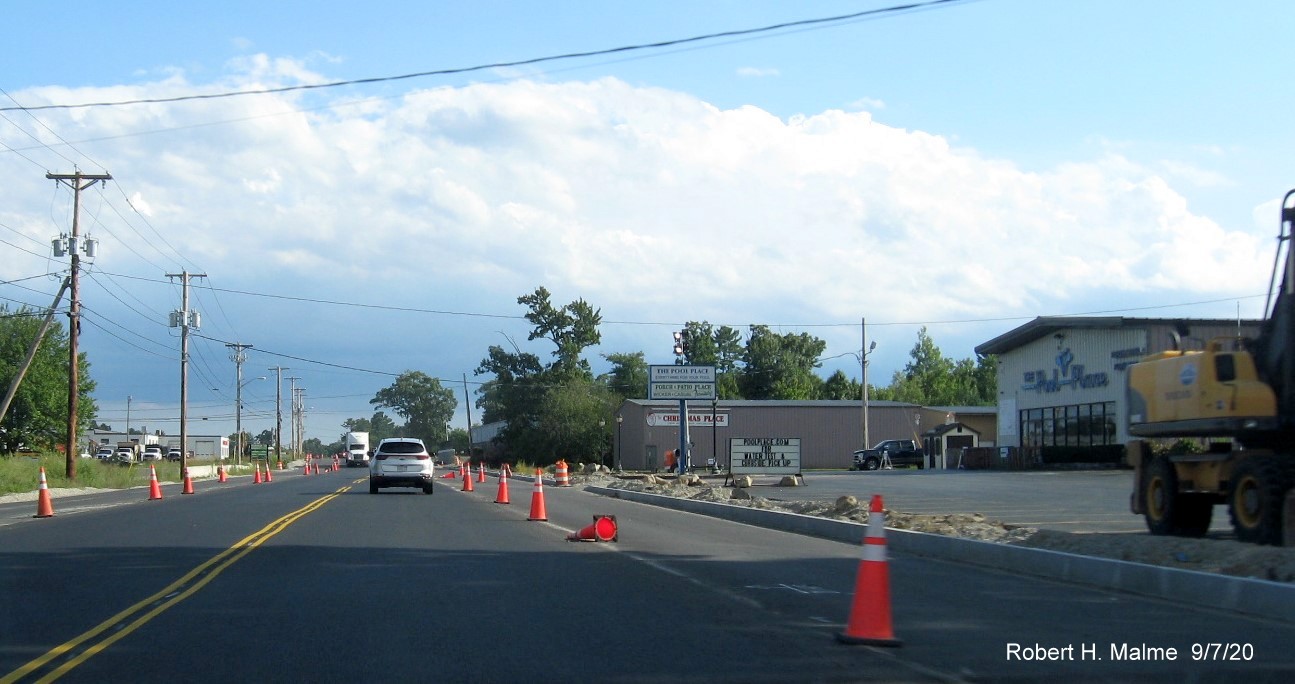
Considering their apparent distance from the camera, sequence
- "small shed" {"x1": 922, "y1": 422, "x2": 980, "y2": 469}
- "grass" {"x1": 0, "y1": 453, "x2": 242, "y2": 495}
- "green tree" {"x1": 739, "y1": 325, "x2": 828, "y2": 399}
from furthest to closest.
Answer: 1. "green tree" {"x1": 739, "y1": 325, "x2": 828, "y2": 399}
2. "small shed" {"x1": 922, "y1": 422, "x2": 980, "y2": 469}
3. "grass" {"x1": 0, "y1": 453, "x2": 242, "y2": 495}

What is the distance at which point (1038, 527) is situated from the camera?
19328mm

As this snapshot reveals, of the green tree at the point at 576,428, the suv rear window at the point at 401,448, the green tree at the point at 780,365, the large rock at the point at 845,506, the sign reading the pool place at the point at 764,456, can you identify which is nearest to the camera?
the large rock at the point at 845,506

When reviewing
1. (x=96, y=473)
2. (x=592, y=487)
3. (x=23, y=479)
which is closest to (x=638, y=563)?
(x=592, y=487)

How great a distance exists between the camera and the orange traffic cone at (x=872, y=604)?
849cm

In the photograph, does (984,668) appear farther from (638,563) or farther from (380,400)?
(380,400)

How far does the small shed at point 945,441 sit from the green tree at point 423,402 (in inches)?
5020

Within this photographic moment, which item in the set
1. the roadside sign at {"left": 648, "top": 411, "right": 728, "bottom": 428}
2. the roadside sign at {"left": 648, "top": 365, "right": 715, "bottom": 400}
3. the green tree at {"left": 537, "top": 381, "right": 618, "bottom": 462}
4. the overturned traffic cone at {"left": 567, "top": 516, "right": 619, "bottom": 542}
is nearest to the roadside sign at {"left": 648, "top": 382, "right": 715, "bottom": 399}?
the roadside sign at {"left": 648, "top": 365, "right": 715, "bottom": 400}

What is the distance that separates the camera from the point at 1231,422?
582 inches

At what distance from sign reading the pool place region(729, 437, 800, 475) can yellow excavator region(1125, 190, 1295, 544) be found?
21.5 meters

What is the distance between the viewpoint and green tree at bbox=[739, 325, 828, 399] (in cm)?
11850

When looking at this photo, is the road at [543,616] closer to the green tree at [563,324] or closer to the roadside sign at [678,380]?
the roadside sign at [678,380]

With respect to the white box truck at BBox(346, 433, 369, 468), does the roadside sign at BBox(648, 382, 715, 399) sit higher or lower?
higher

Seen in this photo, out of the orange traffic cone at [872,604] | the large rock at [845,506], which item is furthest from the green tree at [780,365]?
the orange traffic cone at [872,604]

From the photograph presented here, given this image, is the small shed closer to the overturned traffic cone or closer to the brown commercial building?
the brown commercial building
